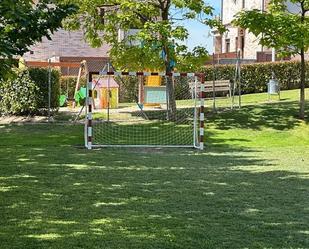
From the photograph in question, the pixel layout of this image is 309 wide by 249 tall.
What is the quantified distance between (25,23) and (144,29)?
12.3 m

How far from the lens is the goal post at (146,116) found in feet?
49.9

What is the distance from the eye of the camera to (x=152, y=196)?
802cm

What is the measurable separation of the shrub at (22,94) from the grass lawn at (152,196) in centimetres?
412

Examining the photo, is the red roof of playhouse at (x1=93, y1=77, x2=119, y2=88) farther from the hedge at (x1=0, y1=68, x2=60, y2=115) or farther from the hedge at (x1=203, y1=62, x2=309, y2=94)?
the hedge at (x1=203, y1=62, x2=309, y2=94)

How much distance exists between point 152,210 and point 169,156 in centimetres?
599

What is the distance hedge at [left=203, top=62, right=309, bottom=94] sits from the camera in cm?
2920

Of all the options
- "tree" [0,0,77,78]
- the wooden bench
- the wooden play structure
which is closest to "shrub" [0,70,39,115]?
the wooden play structure

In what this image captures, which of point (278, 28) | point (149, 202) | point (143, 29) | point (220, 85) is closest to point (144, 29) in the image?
point (143, 29)

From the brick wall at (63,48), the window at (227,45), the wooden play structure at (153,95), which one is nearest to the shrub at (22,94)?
the wooden play structure at (153,95)

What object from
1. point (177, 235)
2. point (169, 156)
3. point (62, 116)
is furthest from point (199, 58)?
point (177, 235)

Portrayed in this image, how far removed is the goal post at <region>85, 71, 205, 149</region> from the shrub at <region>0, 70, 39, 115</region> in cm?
211

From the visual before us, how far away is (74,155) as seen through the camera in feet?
41.7

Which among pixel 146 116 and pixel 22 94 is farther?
pixel 146 116

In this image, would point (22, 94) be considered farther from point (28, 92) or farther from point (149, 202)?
Answer: point (149, 202)
